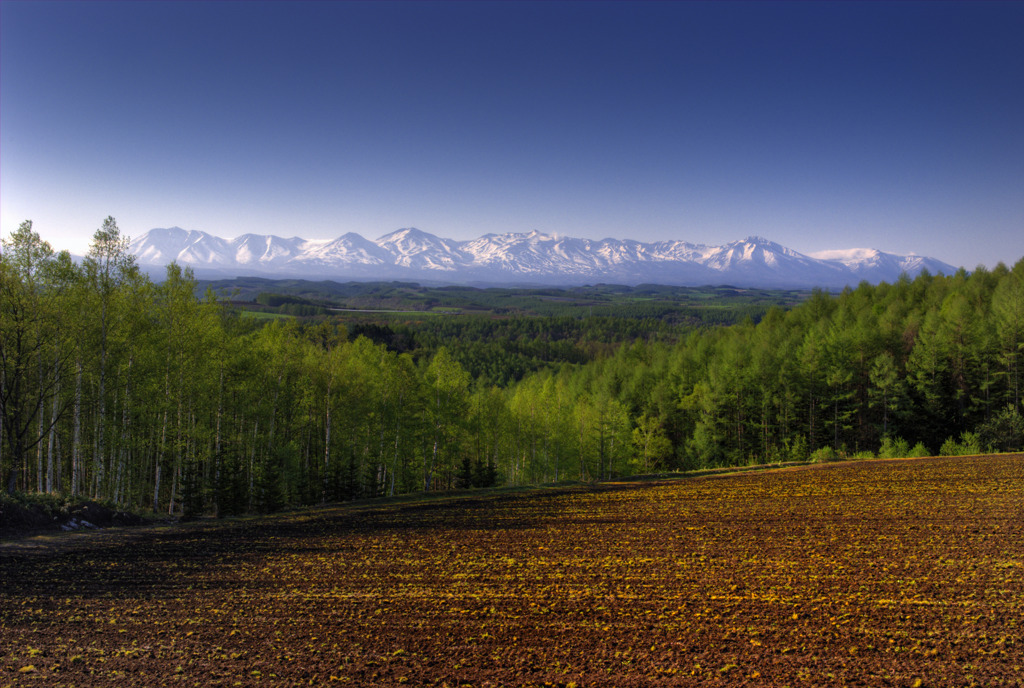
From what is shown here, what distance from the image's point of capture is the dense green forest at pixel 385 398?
22.2 metres

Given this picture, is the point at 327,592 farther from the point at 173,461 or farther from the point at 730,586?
the point at 173,461

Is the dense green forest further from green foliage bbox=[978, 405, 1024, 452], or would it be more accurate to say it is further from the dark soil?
the dark soil

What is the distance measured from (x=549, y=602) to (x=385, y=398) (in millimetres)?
24179

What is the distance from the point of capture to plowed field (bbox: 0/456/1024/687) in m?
7.47

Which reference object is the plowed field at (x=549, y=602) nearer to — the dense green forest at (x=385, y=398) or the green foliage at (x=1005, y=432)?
the dense green forest at (x=385, y=398)

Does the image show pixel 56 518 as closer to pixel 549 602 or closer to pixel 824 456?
pixel 549 602

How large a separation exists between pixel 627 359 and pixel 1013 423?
4094cm

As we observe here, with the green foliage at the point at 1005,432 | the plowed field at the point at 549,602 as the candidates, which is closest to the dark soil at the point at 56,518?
the plowed field at the point at 549,602

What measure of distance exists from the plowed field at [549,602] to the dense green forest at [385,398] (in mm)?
8699

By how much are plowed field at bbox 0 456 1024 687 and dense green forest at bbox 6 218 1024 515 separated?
8.70 meters

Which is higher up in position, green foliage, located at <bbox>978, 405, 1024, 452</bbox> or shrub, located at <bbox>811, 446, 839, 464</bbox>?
green foliage, located at <bbox>978, 405, 1024, 452</bbox>

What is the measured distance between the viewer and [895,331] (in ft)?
153

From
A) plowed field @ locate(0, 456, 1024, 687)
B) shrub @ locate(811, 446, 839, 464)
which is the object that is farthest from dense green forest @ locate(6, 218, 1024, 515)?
plowed field @ locate(0, 456, 1024, 687)

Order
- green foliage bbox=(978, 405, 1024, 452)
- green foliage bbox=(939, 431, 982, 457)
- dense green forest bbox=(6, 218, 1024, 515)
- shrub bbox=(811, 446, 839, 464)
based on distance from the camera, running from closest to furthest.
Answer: dense green forest bbox=(6, 218, 1024, 515), green foliage bbox=(978, 405, 1024, 452), green foliage bbox=(939, 431, 982, 457), shrub bbox=(811, 446, 839, 464)
